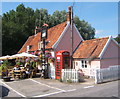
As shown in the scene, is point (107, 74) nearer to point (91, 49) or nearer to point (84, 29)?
point (91, 49)

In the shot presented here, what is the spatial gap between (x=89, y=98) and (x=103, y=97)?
2.53ft

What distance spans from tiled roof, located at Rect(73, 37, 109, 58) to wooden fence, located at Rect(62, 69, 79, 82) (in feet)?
12.7

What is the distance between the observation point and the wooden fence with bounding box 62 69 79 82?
13570 mm

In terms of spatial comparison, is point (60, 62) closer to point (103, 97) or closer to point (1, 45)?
point (103, 97)

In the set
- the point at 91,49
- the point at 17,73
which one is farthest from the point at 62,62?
the point at 17,73

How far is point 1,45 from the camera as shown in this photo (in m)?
33.4

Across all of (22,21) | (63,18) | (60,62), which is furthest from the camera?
(63,18)

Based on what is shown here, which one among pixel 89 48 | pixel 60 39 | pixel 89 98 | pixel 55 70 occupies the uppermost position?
pixel 60 39

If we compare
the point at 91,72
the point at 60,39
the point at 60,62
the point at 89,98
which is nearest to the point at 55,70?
the point at 60,62

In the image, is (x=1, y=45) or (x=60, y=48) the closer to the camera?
(x=60, y=48)

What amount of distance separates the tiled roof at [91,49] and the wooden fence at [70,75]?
3.87 metres

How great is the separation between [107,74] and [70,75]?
3.20 meters

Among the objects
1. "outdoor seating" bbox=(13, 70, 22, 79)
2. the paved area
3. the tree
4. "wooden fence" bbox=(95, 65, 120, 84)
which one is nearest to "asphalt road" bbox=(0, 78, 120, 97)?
the paved area

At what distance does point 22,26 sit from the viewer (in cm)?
3869
